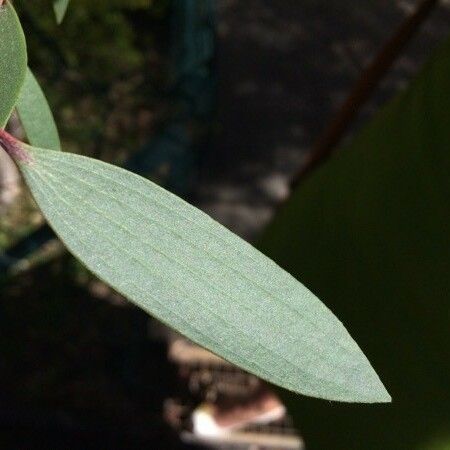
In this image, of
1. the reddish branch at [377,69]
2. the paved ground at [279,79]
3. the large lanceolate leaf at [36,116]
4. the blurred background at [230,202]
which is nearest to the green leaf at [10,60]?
the large lanceolate leaf at [36,116]

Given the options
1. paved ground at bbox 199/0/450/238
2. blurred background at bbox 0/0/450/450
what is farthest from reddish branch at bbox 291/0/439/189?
paved ground at bbox 199/0/450/238

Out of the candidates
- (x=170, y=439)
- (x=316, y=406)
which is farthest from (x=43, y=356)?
(x=316, y=406)

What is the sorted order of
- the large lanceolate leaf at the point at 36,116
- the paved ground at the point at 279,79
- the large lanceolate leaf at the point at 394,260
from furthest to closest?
the paved ground at the point at 279,79 → the large lanceolate leaf at the point at 394,260 → the large lanceolate leaf at the point at 36,116

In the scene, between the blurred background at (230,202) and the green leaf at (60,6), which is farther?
the blurred background at (230,202)

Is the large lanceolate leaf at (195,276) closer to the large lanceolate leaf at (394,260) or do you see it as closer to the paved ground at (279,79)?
the large lanceolate leaf at (394,260)

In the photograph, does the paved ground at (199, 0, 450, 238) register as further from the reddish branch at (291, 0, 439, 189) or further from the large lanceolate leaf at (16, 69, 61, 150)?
the large lanceolate leaf at (16, 69, 61, 150)

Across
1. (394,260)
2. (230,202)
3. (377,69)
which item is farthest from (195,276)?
(230,202)

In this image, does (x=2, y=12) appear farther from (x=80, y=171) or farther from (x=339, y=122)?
(x=339, y=122)

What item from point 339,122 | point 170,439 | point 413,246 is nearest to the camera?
point 413,246
